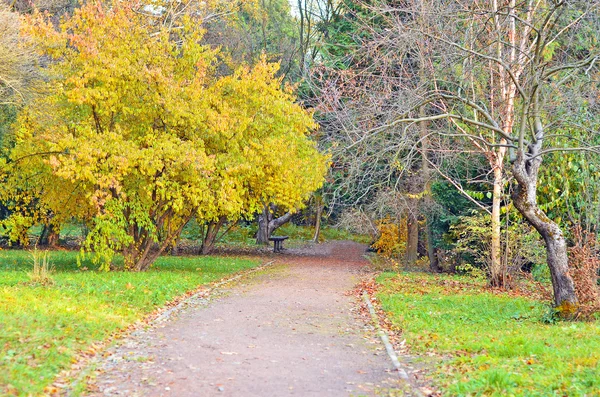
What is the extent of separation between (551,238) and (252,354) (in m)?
5.86

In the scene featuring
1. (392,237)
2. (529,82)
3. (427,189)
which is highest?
(529,82)

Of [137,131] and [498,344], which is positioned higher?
[137,131]

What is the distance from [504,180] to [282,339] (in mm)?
9824

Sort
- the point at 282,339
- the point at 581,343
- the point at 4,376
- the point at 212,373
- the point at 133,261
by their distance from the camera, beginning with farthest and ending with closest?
1. the point at 133,261
2. the point at 282,339
3. the point at 581,343
4. the point at 212,373
5. the point at 4,376

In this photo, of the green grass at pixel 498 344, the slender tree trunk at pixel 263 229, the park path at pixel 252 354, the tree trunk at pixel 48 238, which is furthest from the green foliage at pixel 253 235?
the park path at pixel 252 354

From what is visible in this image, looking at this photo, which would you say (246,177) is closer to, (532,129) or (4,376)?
(532,129)

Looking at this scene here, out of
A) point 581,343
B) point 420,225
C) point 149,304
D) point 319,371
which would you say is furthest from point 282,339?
point 420,225

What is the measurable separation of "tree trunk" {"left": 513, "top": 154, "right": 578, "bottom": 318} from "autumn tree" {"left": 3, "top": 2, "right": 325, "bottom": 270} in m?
7.60

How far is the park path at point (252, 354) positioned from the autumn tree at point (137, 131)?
408 centimetres

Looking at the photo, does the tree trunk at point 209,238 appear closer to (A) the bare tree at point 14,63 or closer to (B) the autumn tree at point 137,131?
(B) the autumn tree at point 137,131

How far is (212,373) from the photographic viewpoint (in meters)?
7.46

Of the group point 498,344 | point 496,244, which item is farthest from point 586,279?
point 496,244

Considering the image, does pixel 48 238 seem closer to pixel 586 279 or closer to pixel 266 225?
pixel 266 225

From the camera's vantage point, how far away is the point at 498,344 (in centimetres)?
884
